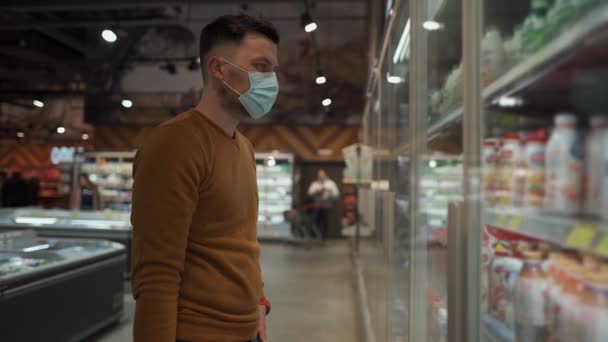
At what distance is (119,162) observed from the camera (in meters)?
13.1

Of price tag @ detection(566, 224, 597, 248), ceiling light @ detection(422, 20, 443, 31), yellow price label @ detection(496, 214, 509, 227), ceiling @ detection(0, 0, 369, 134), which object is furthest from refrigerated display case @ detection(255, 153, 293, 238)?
price tag @ detection(566, 224, 597, 248)

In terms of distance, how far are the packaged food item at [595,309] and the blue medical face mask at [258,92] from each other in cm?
102

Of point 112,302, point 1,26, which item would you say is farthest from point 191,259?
point 1,26

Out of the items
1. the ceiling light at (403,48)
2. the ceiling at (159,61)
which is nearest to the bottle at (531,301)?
the ceiling light at (403,48)

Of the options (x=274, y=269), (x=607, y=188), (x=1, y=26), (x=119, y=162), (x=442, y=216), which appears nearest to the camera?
(x=607, y=188)

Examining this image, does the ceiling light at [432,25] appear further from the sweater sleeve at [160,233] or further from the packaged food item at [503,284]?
the sweater sleeve at [160,233]

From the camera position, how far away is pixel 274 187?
1242 cm

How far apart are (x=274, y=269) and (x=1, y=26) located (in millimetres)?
8270

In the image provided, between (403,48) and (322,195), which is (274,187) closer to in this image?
(322,195)

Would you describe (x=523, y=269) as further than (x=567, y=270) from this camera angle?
Yes

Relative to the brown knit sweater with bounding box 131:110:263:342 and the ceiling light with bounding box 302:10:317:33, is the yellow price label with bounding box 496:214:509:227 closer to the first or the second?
the brown knit sweater with bounding box 131:110:263:342

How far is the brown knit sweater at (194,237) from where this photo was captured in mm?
1039

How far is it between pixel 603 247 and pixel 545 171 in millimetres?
247

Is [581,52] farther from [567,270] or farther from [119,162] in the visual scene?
[119,162]
